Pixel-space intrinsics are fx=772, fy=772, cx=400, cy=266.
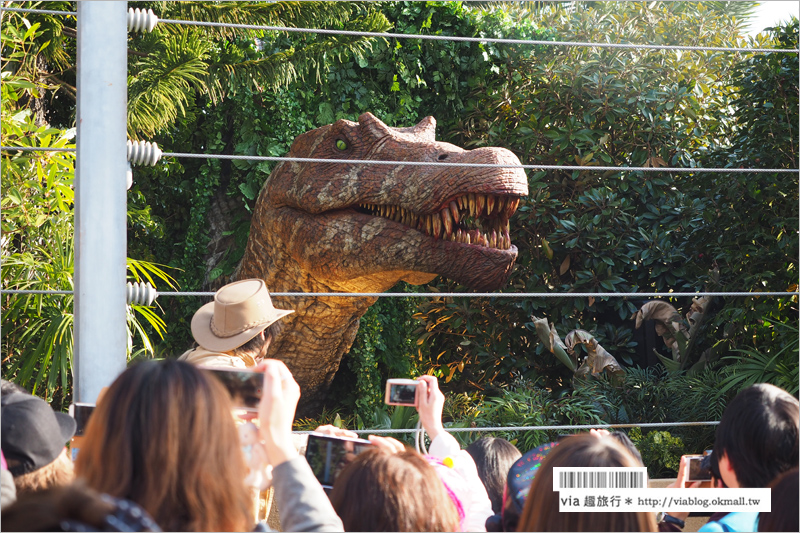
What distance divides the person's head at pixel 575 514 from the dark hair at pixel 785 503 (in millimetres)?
185

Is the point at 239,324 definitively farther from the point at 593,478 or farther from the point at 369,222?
the point at 369,222

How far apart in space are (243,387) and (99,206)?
530mm

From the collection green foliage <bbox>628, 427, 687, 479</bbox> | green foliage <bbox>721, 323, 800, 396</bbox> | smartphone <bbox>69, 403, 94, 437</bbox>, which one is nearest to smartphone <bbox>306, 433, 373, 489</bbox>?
smartphone <bbox>69, 403, 94, 437</bbox>

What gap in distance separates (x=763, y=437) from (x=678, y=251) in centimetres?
410

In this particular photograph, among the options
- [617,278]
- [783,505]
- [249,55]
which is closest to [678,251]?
[617,278]

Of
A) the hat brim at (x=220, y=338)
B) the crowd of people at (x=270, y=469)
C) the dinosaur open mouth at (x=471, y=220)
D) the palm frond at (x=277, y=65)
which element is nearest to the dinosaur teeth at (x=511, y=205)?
the dinosaur open mouth at (x=471, y=220)

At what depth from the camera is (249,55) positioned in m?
5.06

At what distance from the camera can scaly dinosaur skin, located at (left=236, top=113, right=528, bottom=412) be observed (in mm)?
3490

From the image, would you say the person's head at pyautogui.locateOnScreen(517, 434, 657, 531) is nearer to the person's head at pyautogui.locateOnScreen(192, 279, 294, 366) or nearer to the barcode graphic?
the barcode graphic

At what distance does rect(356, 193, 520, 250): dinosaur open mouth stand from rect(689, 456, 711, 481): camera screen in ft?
6.53

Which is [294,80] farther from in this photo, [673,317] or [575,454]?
[575,454]

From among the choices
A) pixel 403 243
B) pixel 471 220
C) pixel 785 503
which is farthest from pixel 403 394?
pixel 471 220

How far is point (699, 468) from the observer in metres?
1.53

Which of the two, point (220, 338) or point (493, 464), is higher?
point (220, 338)
